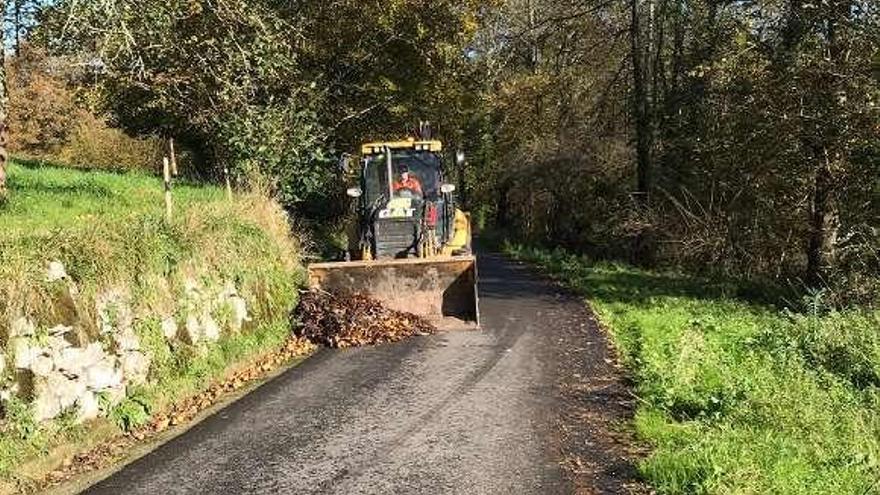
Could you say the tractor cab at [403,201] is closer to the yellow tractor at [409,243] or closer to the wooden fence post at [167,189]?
the yellow tractor at [409,243]

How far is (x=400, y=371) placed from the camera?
10.1 m

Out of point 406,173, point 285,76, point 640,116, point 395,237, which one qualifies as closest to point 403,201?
point 406,173

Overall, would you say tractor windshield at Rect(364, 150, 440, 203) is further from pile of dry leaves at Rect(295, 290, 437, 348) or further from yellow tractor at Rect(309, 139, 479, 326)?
pile of dry leaves at Rect(295, 290, 437, 348)

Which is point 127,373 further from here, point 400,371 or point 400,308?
point 400,308

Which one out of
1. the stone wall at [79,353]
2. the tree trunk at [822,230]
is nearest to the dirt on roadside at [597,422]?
the stone wall at [79,353]

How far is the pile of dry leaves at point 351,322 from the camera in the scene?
11742 mm

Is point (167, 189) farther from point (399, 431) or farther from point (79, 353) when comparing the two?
point (399, 431)

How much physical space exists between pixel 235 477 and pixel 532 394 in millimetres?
3391

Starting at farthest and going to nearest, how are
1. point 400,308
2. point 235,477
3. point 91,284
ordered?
point 400,308 < point 91,284 < point 235,477

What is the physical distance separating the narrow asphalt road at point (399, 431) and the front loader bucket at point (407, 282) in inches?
39.3

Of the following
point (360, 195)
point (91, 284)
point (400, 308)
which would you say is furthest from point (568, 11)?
point (91, 284)

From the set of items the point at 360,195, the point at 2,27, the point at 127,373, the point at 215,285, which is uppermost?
the point at 2,27

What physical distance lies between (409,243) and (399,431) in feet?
21.7

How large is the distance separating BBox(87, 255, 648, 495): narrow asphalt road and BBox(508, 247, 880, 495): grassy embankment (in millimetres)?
588
